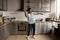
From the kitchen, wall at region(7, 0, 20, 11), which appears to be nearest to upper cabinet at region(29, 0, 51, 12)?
the kitchen

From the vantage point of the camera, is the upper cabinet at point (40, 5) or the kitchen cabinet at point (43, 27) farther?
the upper cabinet at point (40, 5)

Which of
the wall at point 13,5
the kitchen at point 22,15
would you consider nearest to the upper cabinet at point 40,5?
the kitchen at point 22,15

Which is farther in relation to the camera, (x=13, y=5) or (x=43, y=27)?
(x=13, y=5)

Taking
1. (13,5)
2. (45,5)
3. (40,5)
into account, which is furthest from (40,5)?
(13,5)

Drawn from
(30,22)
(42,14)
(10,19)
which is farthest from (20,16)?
(30,22)

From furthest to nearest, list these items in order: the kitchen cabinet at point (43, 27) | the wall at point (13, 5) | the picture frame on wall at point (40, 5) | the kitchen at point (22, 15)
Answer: the wall at point (13, 5) → the picture frame on wall at point (40, 5) → the kitchen cabinet at point (43, 27) → the kitchen at point (22, 15)

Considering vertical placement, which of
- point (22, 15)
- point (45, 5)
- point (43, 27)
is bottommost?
point (43, 27)

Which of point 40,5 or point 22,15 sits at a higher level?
point 40,5

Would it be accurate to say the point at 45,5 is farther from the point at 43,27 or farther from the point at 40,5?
the point at 43,27

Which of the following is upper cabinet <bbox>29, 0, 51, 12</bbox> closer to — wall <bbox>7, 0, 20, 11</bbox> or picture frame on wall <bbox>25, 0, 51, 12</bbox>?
picture frame on wall <bbox>25, 0, 51, 12</bbox>

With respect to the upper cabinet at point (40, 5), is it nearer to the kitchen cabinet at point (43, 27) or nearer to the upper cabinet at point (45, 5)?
the upper cabinet at point (45, 5)

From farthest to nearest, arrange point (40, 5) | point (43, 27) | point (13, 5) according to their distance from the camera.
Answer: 1. point (13, 5)
2. point (40, 5)
3. point (43, 27)

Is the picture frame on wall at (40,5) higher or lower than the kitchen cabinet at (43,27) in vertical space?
higher

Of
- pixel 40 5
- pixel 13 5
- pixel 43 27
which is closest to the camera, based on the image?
pixel 43 27
